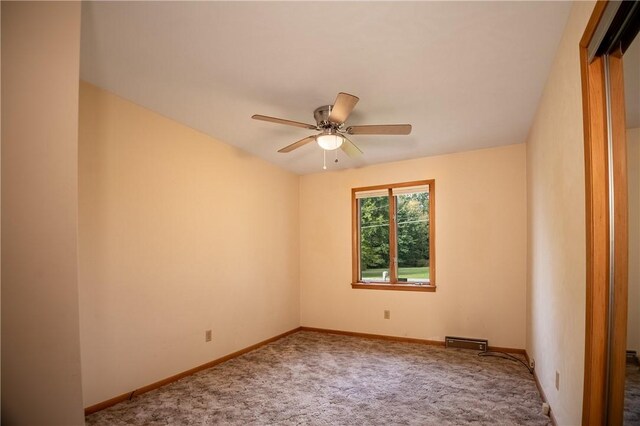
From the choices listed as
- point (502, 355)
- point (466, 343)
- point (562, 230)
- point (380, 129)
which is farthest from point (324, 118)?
point (502, 355)

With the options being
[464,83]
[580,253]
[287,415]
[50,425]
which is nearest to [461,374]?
[287,415]

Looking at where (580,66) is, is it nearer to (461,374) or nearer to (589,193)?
(589,193)

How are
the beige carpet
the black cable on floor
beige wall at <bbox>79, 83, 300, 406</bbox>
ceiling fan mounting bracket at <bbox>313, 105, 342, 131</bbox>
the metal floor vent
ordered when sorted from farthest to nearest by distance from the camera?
the metal floor vent < the black cable on floor < ceiling fan mounting bracket at <bbox>313, 105, 342, 131</bbox> < beige wall at <bbox>79, 83, 300, 406</bbox> < the beige carpet

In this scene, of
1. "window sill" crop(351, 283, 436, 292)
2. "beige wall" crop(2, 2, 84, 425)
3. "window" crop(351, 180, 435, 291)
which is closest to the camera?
"beige wall" crop(2, 2, 84, 425)

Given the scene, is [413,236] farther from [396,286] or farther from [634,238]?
[634,238]

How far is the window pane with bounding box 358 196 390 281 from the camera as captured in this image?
4895 millimetres

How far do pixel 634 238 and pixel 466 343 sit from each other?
126 inches

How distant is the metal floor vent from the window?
637 millimetres

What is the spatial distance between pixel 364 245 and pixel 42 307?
4.16 metres

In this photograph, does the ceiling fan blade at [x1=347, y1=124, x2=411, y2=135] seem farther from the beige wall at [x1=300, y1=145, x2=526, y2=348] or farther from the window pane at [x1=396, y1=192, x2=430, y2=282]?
the window pane at [x1=396, y1=192, x2=430, y2=282]

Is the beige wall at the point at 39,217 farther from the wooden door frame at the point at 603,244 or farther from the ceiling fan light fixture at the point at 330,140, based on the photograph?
the wooden door frame at the point at 603,244

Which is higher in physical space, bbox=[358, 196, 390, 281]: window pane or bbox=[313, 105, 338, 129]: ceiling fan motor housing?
bbox=[313, 105, 338, 129]: ceiling fan motor housing

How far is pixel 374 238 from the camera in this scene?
16.4ft

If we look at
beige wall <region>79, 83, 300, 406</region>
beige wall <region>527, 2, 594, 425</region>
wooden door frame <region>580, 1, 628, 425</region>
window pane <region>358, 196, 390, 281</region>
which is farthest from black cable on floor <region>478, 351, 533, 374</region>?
beige wall <region>79, 83, 300, 406</region>
